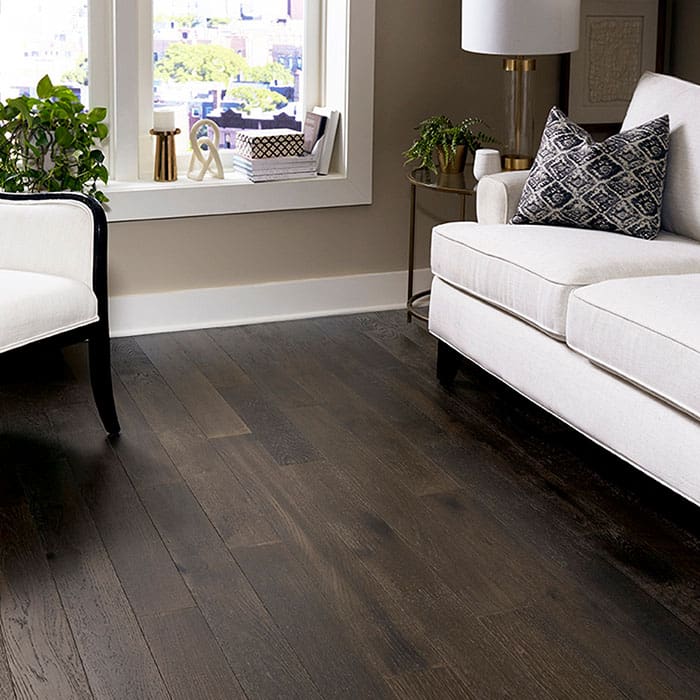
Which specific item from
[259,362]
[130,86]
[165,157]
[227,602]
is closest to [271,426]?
[259,362]

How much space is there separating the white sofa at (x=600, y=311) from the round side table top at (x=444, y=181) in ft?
0.71

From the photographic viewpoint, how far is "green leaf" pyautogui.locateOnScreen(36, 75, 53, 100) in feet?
11.8

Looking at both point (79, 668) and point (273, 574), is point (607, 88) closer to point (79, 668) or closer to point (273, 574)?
point (273, 574)

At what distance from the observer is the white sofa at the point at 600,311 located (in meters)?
2.43

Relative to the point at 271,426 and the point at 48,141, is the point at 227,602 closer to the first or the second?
the point at 271,426

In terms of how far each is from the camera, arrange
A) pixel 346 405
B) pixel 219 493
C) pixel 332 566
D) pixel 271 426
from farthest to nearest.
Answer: pixel 346 405 → pixel 271 426 → pixel 219 493 → pixel 332 566

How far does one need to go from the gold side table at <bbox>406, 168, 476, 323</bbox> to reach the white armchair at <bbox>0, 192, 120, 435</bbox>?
128cm

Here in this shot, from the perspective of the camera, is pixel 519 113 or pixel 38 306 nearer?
pixel 38 306

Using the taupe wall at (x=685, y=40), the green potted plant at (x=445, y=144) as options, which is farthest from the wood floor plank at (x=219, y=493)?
the taupe wall at (x=685, y=40)

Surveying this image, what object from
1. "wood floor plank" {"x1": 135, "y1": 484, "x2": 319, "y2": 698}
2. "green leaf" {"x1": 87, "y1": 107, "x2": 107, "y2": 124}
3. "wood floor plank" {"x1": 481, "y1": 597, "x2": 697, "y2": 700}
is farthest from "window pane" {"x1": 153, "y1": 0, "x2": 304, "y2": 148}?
"wood floor plank" {"x1": 481, "y1": 597, "x2": 697, "y2": 700}

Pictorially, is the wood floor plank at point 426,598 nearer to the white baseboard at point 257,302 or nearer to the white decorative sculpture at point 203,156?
the white baseboard at point 257,302

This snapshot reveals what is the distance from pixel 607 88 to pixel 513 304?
72.7 inches

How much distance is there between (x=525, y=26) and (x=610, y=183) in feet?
2.27

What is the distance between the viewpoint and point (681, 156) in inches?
128
